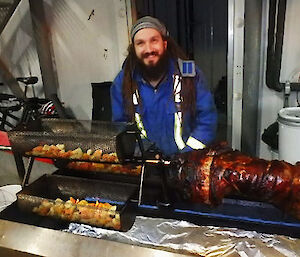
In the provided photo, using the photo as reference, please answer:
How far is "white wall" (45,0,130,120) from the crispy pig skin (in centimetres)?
255

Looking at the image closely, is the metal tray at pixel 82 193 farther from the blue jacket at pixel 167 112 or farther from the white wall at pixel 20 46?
the white wall at pixel 20 46

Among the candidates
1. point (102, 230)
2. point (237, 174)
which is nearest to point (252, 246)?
point (237, 174)

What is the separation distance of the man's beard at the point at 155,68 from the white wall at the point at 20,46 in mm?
2542

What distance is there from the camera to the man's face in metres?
1.86

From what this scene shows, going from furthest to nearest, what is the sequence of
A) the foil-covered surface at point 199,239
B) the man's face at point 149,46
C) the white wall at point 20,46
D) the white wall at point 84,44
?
the white wall at point 20,46, the white wall at point 84,44, the man's face at point 149,46, the foil-covered surface at point 199,239

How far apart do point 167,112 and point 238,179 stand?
1.05 meters

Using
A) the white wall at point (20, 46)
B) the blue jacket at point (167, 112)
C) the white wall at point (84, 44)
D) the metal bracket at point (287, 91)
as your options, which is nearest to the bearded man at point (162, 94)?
the blue jacket at point (167, 112)

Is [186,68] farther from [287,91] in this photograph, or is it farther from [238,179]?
[287,91]

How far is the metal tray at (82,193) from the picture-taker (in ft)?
3.64

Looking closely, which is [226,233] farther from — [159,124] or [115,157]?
[159,124]

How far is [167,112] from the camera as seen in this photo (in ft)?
6.64

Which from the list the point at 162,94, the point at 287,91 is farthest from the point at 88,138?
the point at 287,91

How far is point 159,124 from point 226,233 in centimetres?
111

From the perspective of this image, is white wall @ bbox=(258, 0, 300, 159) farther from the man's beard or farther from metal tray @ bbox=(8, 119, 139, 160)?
metal tray @ bbox=(8, 119, 139, 160)
